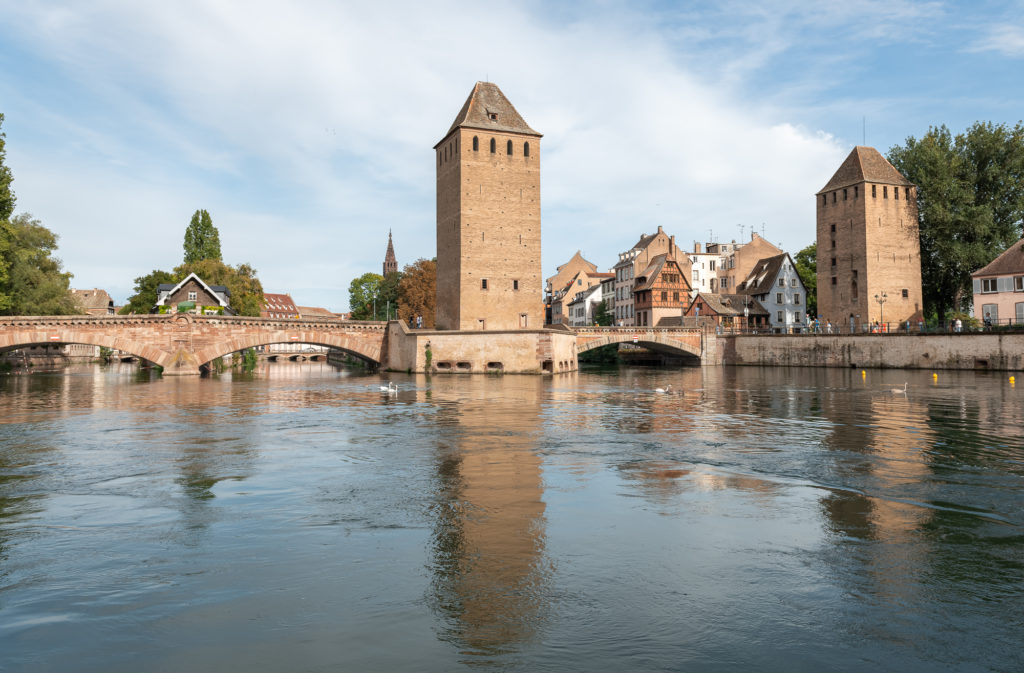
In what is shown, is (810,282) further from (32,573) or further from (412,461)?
(32,573)

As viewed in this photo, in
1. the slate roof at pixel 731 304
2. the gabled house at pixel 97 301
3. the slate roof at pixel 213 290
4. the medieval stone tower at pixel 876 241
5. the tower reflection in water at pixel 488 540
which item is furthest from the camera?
the gabled house at pixel 97 301

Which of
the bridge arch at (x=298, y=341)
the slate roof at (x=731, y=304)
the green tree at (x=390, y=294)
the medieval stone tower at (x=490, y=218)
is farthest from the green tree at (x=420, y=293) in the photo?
the slate roof at (x=731, y=304)

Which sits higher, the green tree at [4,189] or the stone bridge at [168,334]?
the green tree at [4,189]

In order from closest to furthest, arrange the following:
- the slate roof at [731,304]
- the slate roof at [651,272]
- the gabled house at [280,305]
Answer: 1. the slate roof at [731,304]
2. the slate roof at [651,272]
3. the gabled house at [280,305]

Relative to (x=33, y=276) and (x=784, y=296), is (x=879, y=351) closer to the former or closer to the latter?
(x=784, y=296)

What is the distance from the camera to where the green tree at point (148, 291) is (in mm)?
69625

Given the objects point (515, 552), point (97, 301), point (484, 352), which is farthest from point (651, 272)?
point (97, 301)

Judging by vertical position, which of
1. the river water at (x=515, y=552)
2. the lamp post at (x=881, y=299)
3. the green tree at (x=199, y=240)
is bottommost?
the river water at (x=515, y=552)

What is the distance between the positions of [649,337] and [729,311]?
67.2 feet

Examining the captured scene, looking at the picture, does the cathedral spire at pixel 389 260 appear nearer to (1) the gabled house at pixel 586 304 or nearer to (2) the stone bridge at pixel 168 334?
(1) the gabled house at pixel 586 304

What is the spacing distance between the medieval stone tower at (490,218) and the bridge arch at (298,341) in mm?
5942

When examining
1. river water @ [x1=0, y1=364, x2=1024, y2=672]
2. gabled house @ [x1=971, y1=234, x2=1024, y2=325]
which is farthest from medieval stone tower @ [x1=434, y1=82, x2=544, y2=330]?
gabled house @ [x1=971, y1=234, x2=1024, y2=325]

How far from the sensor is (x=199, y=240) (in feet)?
260

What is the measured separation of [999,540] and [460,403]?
60.2ft
